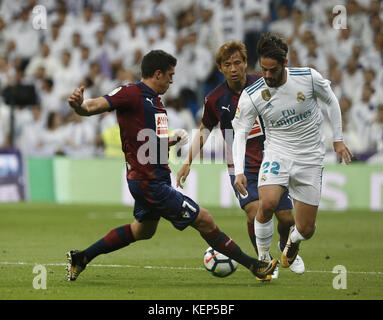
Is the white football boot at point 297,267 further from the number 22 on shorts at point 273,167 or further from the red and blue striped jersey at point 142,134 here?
the red and blue striped jersey at point 142,134

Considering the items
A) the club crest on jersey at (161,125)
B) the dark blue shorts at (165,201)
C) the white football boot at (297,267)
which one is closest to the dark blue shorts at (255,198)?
the white football boot at (297,267)

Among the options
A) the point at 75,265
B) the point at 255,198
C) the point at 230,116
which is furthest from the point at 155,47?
the point at 75,265

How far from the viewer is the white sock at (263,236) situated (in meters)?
8.10

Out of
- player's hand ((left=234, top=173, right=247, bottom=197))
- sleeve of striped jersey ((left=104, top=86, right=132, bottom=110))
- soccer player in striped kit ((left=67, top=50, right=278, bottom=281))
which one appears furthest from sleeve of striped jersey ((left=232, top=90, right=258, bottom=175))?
sleeve of striped jersey ((left=104, top=86, right=132, bottom=110))

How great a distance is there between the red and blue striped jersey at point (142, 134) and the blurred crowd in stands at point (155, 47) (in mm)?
10803

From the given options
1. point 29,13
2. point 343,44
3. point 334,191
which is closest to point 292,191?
point 334,191

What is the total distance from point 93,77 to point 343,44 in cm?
617

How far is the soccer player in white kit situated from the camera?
7.77 meters

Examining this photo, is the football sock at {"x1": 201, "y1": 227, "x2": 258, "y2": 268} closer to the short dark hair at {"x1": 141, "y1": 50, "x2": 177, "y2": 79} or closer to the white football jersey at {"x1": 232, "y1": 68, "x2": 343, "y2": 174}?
the white football jersey at {"x1": 232, "y1": 68, "x2": 343, "y2": 174}

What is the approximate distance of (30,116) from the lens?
2086cm

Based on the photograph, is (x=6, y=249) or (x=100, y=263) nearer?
(x=100, y=263)

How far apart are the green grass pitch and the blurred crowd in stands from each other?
3.73 m
